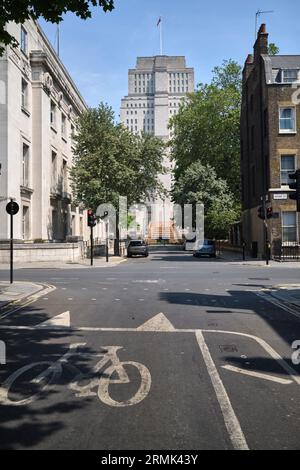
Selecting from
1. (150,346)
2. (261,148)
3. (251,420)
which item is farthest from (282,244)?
(251,420)

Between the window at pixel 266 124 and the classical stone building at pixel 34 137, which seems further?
the window at pixel 266 124

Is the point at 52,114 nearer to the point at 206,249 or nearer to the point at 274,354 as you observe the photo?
the point at 206,249

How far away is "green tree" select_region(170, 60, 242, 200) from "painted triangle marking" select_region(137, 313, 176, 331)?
46.0m

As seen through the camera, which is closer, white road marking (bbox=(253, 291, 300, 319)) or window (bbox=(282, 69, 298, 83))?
white road marking (bbox=(253, 291, 300, 319))

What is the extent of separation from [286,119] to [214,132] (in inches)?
892

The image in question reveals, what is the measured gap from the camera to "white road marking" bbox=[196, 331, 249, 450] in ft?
13.8

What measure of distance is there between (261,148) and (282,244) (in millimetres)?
7726

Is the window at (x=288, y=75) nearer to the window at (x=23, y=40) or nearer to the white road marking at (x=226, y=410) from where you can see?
the window at (x=23, y=40)

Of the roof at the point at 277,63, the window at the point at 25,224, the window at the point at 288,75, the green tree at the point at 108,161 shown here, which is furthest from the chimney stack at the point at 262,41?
the window at the point at 25,224

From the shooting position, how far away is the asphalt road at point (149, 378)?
4367 millimetres

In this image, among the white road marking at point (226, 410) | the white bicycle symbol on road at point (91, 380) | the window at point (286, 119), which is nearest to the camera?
the white road marking at point (226, 410)

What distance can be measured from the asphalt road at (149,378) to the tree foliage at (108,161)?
26.9 meters

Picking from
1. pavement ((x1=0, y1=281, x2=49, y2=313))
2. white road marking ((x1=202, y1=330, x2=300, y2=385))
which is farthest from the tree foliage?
white road marking ((x1=202, y1=330, x2=300, y2=385))

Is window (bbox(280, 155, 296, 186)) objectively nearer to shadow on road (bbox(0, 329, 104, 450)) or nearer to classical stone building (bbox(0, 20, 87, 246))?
classical stone building (bbox(0, 20, 87, 246))
